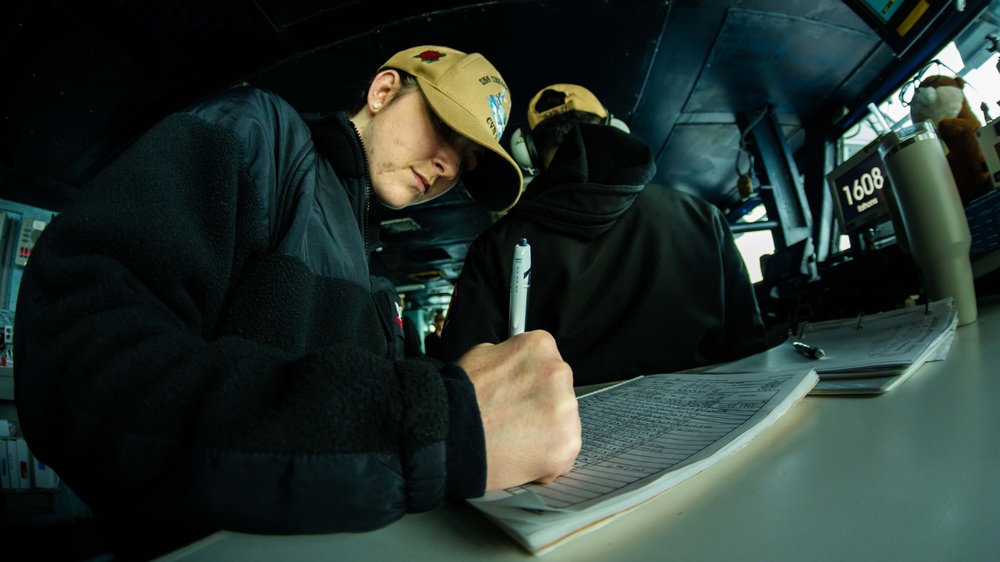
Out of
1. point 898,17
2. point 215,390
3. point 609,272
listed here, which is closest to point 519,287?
point 609,272

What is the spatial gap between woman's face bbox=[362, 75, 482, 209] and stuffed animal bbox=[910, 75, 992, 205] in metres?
1.02

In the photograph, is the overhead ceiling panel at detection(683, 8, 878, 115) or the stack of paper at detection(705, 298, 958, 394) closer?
the stack of paper at detection(705, 298, 958, 394)

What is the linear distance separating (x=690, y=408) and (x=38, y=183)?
3.16 m

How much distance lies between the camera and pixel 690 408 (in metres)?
0.38

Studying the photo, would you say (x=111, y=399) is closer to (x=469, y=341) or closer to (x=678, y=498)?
(x=678, y=498)

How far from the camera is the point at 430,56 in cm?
80

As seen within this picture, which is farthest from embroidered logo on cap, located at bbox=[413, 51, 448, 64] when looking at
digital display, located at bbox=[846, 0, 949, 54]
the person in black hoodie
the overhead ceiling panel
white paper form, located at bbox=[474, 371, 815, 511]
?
the overhead ceiling panel

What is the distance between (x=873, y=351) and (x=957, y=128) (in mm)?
909

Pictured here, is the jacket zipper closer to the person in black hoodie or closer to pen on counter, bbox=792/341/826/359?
the person in black hoodie

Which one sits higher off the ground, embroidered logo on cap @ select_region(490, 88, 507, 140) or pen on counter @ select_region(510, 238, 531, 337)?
embroidered logo on cap @ select_region(490, 88, 507, 140)

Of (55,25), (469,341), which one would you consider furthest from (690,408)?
(55,25)

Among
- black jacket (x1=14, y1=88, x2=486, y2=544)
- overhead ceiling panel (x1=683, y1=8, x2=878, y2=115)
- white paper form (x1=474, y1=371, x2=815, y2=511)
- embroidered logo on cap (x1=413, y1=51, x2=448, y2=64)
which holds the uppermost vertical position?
overhead ceiling panel (x1=683, y1=8, x2=878, y2=115)

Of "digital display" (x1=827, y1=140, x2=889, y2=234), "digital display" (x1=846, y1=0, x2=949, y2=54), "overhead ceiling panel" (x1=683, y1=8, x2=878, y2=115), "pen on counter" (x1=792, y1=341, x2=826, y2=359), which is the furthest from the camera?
"overhead ceiling panel" (x1=683, y1=8, x2=878, y2=115)

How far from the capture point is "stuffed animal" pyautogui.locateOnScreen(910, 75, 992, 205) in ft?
2.77
